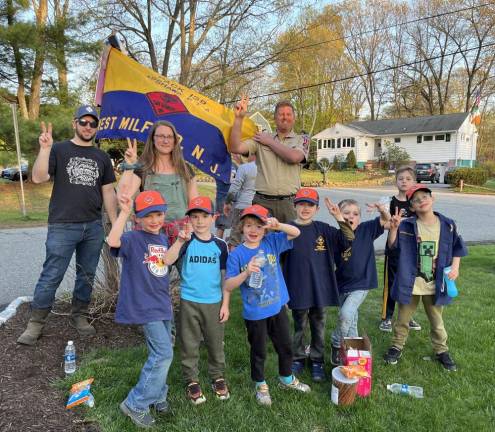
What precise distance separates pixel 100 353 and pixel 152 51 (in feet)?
57.3

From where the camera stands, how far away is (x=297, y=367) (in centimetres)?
350

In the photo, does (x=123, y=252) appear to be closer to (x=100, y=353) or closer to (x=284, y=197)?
(x=100, y=353)

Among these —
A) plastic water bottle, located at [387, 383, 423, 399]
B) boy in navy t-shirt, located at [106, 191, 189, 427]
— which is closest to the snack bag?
boy in navy t-shirt, located at [106, 191, 189, 427]

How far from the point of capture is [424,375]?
11.4 feet

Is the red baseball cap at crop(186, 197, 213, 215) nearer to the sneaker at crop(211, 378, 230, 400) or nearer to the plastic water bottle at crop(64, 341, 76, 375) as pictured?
the sneaker at crop(211, 378, 230, 400)

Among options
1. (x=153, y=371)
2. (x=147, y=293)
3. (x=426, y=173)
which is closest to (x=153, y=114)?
(x=147, y=293)

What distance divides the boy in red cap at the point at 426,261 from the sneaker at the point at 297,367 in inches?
31.3

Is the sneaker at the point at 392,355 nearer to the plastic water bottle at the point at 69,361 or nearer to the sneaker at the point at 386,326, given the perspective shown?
the sneaker at the point at 386,326

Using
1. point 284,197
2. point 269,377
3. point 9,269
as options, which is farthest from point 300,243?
point 9,269

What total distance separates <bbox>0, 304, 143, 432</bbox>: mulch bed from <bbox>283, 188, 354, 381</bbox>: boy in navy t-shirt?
1666mm

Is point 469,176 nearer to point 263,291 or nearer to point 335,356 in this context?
point 335,356

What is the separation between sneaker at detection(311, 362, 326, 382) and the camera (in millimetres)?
3355

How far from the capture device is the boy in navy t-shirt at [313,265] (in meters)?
3.29

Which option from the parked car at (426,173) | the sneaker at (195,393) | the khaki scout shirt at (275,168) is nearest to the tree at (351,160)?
the parked car at (426,173)
